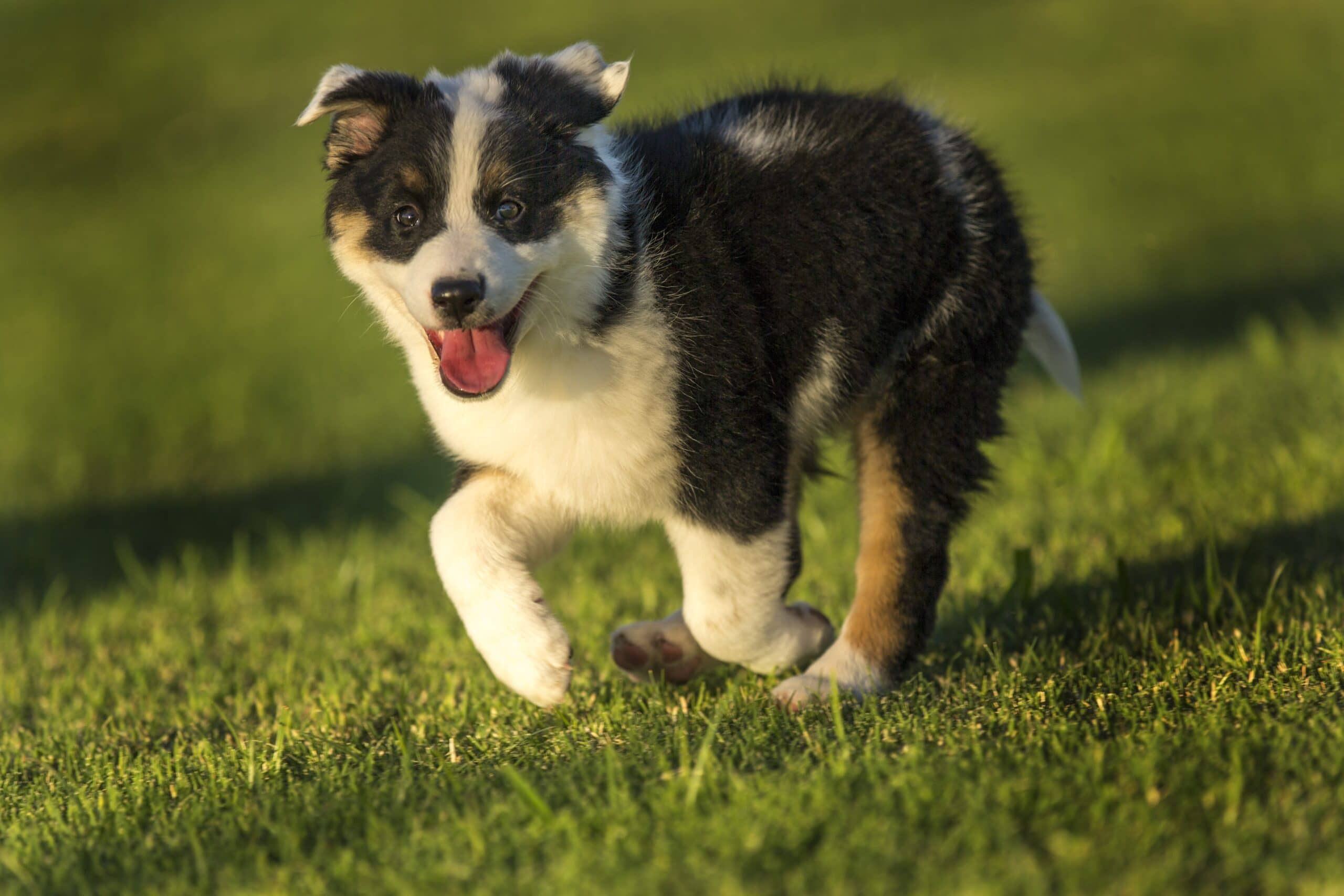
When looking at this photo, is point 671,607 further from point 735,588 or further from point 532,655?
point 532,655

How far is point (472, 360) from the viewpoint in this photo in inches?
131

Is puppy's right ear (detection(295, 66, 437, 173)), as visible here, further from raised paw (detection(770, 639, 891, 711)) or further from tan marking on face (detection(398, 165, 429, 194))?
raised paw (detection(770, 639, 891, 711))

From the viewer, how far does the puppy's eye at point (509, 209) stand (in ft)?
11.0

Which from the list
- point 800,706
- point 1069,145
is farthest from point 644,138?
point 1069,145

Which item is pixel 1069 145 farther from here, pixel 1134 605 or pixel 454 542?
pixel 454 542

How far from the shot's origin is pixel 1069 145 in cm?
1352

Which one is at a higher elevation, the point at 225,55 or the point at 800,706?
the point at 225,55

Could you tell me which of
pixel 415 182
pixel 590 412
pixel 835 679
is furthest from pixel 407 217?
pixel 835 679

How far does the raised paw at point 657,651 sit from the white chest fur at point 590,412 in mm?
524

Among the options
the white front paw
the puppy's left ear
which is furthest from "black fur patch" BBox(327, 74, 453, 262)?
the white front paw

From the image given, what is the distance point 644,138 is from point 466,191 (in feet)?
2.78

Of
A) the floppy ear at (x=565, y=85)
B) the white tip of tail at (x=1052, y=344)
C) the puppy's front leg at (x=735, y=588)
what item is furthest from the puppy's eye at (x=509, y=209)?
the white tip of tail at (x=1052, y=344)

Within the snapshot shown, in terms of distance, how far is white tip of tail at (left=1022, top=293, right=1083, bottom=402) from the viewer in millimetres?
4375

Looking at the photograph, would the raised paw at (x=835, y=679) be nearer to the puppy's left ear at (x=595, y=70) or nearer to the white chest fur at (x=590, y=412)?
the white chest fur at (x=590, y=412)
